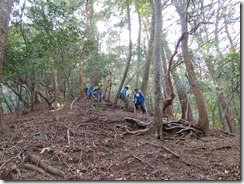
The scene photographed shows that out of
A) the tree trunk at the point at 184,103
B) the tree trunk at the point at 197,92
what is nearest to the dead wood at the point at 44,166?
the tree trunk at the point at 197,92

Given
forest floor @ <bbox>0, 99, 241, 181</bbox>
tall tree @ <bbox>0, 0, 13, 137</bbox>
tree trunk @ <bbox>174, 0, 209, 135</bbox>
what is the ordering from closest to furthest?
forest floor @ <bbox>0, 99, 241, 181</bbox>
tall tree @ <bbox>0, 0, 13, 137</bbox>
tree trunk @ <bbox>174, 0, 209, 135</bbox>

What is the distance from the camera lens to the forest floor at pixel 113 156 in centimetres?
415

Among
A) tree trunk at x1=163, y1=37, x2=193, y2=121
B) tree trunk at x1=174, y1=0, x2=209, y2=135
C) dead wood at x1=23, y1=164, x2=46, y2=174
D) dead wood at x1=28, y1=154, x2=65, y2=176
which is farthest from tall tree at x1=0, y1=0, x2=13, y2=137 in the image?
tree trunk at x1=163, y1=37, x2=193, y2=121

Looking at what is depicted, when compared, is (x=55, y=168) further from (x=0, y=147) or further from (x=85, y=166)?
(x=0, y=147)

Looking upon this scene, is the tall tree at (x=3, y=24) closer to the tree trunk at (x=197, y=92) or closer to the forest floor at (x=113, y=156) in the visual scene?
the forest floor at (x=113, y=156)

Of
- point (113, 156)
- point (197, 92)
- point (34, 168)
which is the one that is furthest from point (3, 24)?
point (197, 92)

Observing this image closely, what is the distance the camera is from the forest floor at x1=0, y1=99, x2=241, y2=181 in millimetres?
4152

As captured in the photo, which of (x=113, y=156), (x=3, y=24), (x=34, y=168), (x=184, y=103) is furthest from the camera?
(x=184, y=103)

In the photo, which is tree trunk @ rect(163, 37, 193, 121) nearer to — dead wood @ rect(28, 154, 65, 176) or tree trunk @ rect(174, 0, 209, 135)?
tree trunk @ rect(174, 0, 209, 135)

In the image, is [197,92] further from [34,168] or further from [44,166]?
[34,168]

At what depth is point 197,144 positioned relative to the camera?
581 cm

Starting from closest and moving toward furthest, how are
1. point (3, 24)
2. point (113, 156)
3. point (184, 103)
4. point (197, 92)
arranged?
point (113, 156)
point (3, 24)
point (197, 92)
point (184, 103)

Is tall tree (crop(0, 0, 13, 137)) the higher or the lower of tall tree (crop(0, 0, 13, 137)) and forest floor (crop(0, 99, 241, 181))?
the higher

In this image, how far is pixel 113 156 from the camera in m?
4.98
